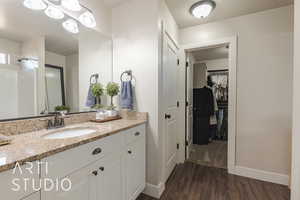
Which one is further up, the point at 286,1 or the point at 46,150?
the point at 286,1

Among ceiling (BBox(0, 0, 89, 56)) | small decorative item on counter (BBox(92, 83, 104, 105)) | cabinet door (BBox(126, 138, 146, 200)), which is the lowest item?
cabinet door (BBox(126, 138, 146, 200))

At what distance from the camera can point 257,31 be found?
6.75 feet

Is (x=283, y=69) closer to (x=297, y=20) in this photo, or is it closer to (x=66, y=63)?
(x=297, y=20)

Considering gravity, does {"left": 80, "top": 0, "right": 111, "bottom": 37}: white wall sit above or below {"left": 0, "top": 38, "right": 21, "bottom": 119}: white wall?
above

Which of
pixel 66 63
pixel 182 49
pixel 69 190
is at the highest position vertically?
pixel 182 49

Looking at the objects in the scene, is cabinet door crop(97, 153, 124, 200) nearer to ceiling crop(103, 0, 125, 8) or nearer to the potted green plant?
the potted green plant

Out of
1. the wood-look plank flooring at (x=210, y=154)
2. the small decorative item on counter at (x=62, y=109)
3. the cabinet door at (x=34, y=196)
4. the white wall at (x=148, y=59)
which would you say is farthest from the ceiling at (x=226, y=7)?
the wood-look plank flooring at (x=210, y=154)

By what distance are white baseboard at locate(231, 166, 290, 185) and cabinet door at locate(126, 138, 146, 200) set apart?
5.07 feet

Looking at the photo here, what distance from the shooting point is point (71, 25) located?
152cm

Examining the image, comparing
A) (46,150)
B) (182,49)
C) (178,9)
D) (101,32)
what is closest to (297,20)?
(178,9)

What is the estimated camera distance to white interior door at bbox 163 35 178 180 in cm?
Result: 194

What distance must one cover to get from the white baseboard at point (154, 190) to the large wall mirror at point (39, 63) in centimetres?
123

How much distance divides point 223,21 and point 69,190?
9.23 ft

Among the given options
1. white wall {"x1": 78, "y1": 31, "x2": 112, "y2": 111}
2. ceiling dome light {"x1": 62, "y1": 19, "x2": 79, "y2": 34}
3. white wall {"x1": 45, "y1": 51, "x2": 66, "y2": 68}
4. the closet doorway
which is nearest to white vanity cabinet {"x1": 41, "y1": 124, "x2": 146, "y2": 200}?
white wall {"x1": 78, "y1": 31, "x2": 112, "y2": 111}
